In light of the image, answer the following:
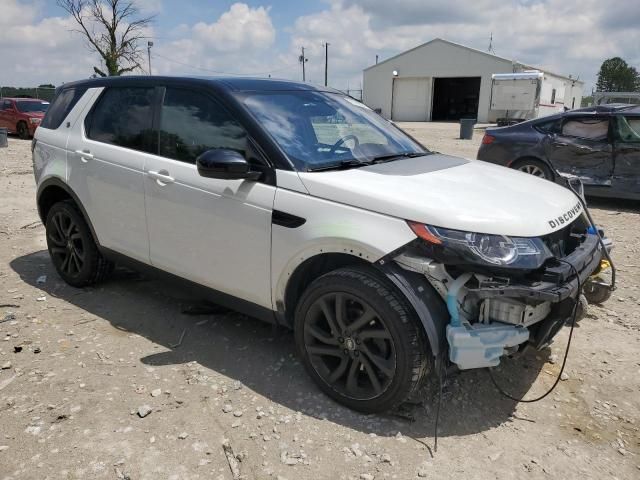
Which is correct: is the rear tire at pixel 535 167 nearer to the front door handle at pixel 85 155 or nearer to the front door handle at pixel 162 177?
the front door handle at pixel 162 177

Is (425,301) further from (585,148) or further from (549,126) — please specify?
(549,126)

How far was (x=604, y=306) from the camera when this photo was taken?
4.48m

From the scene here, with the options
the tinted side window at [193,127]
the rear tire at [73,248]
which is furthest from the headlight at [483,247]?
the rear tire at [73,248]

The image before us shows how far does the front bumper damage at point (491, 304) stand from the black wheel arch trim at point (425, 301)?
0.11 feet

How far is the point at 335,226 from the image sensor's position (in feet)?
9.11

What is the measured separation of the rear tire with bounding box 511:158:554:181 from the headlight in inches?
251

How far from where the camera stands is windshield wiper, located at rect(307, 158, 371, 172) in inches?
120

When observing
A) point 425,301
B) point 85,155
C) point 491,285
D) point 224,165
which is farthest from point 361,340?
point 85,155

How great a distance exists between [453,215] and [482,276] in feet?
1.05

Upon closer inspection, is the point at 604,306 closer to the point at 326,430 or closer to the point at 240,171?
the point at 326,430

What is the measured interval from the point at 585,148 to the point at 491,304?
257 inches

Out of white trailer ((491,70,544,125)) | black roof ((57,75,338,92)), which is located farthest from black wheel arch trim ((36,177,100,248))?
white trailer ((491,70,544,125))

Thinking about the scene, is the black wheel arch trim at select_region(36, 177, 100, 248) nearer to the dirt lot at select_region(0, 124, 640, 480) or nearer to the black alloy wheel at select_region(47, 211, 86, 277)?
the black alloy wheel at select_region(47, 211, 86, 277)

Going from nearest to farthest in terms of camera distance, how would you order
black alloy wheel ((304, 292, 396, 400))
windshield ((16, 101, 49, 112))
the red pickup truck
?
black alloy wheel ((304, 292, 396, 400)) < the red pickup truck < windshield ((16, 101, 49, 112))
